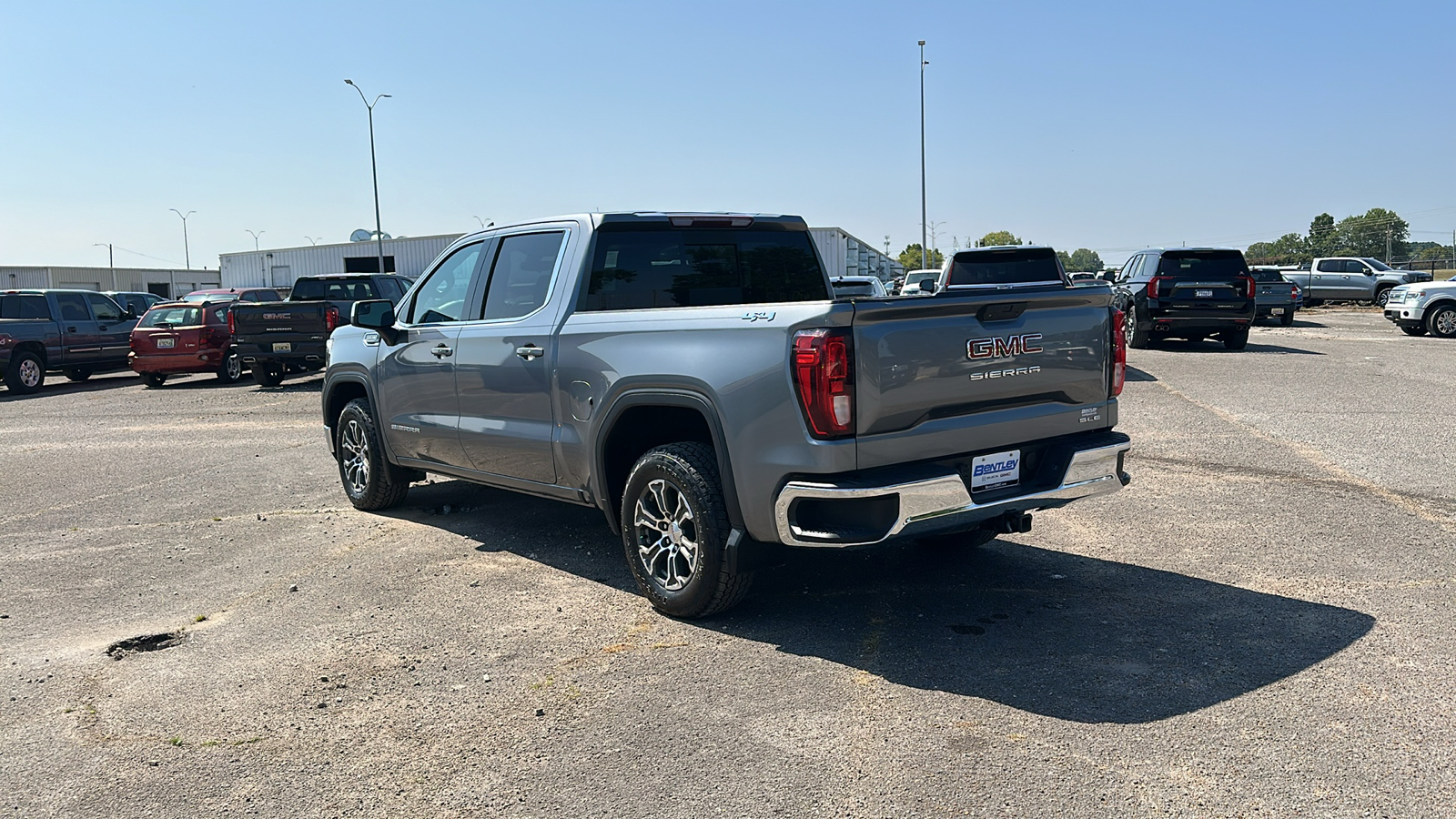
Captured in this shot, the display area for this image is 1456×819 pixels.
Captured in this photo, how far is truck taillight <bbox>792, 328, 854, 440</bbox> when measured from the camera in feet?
14.3

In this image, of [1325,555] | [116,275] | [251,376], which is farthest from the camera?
[116,275]

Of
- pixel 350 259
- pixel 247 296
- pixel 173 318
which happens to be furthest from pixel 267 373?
pixel 350 259

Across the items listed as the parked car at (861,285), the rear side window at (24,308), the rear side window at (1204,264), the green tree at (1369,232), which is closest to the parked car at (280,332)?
the rear side window at (24,308)

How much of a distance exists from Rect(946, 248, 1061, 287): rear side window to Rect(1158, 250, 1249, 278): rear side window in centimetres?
676

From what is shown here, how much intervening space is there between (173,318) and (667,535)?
59.1 feet

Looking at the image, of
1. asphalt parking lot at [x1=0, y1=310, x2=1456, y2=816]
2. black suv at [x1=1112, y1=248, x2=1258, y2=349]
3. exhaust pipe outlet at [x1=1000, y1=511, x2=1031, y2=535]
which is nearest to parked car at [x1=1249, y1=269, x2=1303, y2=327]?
black suv at [x1=1112, y1=248, x2=1258, y2=349]

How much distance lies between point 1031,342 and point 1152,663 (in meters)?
1.46

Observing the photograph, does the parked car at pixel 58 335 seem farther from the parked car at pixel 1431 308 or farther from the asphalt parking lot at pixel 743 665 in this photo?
the parked car at pixel 1431 308

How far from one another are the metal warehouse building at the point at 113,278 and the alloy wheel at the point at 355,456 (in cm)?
6812

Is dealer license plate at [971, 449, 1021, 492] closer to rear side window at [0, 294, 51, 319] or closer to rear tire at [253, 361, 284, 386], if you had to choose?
rear tire at [253, 361, 284, 386]

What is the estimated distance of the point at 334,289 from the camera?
21.0 metres

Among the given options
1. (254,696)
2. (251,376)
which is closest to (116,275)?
(251,376)

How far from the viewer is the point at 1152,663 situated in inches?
176

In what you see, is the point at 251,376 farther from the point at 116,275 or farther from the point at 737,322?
the point at 116,275
